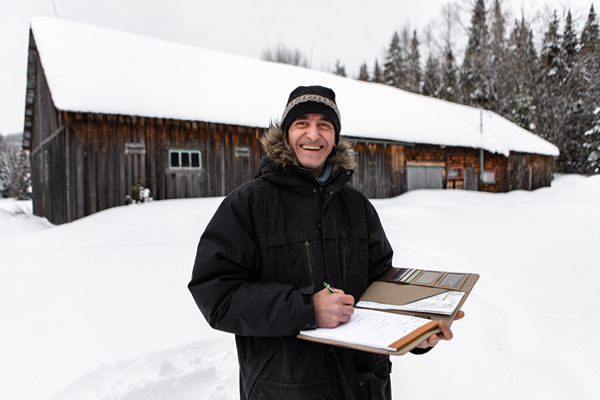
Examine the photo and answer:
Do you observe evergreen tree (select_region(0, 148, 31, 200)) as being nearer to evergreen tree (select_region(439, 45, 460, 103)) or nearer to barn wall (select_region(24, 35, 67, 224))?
barn wall (select_region(24, 35, 67, 224))

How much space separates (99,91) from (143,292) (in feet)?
21.6

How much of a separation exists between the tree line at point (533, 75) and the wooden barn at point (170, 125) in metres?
16.0

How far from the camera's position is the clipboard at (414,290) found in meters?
1.13

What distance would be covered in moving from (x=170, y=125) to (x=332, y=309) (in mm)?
9148

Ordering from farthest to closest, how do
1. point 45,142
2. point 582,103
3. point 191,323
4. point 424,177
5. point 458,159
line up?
1. point 582,103
2. point 458,159
3. point 424,177
4. point 45,142
5. point 191,323

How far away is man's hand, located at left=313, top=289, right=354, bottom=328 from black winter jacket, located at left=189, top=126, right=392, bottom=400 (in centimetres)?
4

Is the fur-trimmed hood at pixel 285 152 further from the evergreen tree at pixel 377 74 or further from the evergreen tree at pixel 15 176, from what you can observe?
the evergreen tree at pixel 377 74

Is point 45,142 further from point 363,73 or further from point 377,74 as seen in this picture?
point 363,73

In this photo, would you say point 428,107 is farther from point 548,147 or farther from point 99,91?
point 99,91

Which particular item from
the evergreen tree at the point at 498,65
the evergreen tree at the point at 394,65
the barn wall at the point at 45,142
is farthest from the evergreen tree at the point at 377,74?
the barn wall at the point at 45,142

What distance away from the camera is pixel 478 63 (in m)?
28.5

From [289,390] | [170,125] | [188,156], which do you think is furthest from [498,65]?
[289,390]

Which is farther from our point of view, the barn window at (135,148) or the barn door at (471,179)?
the barn door at (471,179)

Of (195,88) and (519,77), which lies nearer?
(195,88)
